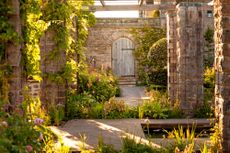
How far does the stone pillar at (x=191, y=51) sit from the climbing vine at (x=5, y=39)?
5.75 metres

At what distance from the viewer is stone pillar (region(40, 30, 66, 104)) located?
952cm

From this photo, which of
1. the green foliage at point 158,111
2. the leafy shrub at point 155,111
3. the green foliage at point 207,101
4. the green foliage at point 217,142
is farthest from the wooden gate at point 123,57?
the green foliage at point 217,142

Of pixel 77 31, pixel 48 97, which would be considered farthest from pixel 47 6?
pixel 77 31

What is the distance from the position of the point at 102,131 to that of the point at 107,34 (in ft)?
42.2

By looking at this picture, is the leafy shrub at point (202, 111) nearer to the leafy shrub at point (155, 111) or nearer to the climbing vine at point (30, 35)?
the leafy shrub at point (155, 111)

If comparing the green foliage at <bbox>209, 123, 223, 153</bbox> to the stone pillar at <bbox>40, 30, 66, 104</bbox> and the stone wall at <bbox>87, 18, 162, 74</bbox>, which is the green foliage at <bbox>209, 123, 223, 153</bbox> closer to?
the stone pillar at <bbox>40, 30, 66, 104</bbox>

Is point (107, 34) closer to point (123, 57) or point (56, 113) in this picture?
point (123, 57)

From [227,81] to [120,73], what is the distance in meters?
15.8

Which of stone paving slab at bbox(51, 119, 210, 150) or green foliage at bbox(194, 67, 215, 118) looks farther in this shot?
green foliage at bbox(194, 67, 215, 118)

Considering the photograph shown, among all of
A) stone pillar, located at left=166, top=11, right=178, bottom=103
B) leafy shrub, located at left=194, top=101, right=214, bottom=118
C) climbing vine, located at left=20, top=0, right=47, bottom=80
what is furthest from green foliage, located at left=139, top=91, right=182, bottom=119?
climbing vine, located at left=20, top=0, right=47, bottom=80

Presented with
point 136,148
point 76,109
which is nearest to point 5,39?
point 136,148

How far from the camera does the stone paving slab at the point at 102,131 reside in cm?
695

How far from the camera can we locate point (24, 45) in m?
5.86

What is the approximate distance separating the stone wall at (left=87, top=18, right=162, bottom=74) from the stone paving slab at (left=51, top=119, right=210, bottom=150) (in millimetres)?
10945
